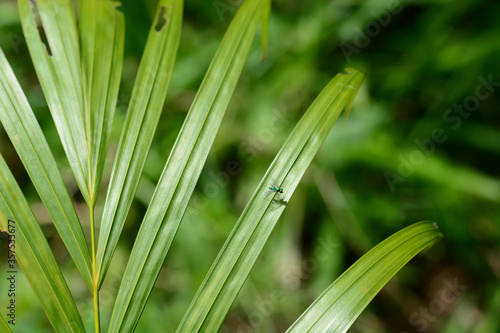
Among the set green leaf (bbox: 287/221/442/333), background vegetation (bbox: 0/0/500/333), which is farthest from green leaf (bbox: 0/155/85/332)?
background vegetation (bbox: 0/0/500/333)

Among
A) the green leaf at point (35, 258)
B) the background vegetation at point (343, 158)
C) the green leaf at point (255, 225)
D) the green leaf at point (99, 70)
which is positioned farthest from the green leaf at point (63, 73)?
the background vegetation at point (343, 158)

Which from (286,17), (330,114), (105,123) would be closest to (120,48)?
(105,123)

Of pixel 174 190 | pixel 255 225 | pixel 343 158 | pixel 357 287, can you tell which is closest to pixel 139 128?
pixel 174 190

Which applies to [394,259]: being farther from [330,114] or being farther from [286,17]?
[286,17]

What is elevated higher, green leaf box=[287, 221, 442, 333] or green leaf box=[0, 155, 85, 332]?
green leaf box=[0, 155, 85, 332]

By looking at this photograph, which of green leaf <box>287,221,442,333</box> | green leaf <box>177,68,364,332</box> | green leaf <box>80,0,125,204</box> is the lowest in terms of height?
green leaf <box>287,221,442,333</box>

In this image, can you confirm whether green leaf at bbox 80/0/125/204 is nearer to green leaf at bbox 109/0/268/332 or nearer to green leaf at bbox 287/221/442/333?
green leaf at bbox 109/0/268/332

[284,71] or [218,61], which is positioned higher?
[284,71]
